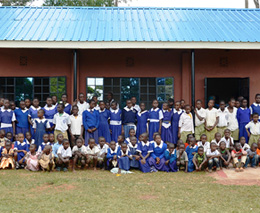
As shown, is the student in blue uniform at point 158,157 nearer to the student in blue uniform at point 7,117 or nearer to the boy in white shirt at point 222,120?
the boy in white shirt at point 222,120

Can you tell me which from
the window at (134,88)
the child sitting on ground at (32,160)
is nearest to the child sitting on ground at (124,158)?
the child sitting on ground at (32,160)

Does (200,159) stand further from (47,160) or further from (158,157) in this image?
(47,160)

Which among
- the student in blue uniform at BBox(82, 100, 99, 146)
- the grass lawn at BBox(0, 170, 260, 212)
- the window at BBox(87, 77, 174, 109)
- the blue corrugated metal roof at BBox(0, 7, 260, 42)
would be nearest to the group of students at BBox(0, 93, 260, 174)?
the student in blue uniform at BBox(82, 100, 99, 146)

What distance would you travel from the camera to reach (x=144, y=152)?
23.9ft

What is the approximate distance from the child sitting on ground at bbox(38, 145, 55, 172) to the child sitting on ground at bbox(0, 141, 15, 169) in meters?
0.73

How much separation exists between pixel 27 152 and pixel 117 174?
2117 millimetres

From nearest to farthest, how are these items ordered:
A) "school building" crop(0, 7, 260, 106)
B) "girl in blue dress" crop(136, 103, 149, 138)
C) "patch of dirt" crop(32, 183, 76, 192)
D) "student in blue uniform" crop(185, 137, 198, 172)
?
"patch of dirt" crop(32, 183, 76, 192), "student in blue uniform" crop(185, 137, 198, 172), "girl in blue dress" crop(136, 103, 149, 138), "school building" crop(0, 7, 260, 106)

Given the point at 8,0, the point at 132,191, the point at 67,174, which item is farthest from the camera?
the point at 8,0

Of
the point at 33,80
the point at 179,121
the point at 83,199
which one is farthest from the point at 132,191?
the point at 33,80

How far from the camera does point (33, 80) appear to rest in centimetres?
965

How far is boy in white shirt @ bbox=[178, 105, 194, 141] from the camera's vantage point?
7914mm

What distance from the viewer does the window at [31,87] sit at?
31.5ft

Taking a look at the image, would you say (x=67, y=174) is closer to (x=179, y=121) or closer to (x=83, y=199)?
(x=83, y=199)

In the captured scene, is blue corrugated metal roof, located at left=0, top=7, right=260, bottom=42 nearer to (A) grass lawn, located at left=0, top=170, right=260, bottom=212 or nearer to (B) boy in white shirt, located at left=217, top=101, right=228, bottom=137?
(B) boy in white shirt, located at left=217, top=101, right=228, bottom=137
